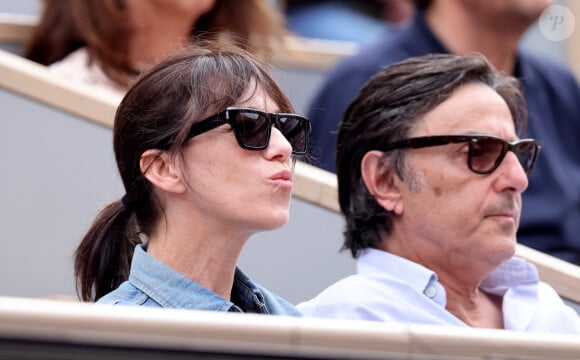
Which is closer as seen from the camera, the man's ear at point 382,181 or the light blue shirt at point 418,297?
the light blue shirt at point 418,297

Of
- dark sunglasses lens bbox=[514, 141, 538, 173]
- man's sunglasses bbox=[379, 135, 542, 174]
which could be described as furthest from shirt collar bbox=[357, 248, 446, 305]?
dark sunglasses lens bbox=[514, 141, 538, 173]

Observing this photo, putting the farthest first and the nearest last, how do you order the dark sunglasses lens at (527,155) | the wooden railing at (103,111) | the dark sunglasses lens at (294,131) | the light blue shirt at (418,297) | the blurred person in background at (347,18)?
the blurred person in background at (347,18), the wooden railing at (103,111), the dark sunglasses lens at (527,155), the light blue shirt at (418,297), the dark sunglasses lens at (294,131)

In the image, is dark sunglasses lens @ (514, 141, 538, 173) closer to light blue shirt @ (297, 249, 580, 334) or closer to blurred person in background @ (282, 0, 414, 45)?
light blue shirt @ (297, 249, 580, 334)

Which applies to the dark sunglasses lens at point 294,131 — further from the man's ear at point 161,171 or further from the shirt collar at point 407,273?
the shirt collar at point 407,273

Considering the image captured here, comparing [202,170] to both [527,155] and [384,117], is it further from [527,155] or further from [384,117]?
[527,155]

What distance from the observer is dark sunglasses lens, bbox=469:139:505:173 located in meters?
2.47

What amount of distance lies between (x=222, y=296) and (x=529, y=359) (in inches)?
31.2

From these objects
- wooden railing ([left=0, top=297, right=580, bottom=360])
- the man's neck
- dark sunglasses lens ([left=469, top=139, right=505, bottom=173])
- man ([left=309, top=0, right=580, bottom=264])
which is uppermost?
wooden railing ([left=0, top=297, right=580, bottom=360])

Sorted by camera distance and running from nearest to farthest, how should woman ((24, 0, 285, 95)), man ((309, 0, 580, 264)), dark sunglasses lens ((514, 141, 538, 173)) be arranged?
1. dark sunglasses lens ((514, 141, 538, 173))
2. man ((309, 0, 580, 264))
3. woman ((24, 0, 285, 95))

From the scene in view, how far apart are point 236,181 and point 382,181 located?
601 mm

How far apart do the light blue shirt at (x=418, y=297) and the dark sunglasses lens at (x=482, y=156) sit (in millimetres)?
240

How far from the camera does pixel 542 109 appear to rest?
3.76 metres

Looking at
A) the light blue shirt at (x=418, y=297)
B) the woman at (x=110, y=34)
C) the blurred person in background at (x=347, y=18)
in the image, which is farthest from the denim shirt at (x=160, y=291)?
the blurred person in background at (x=347, y=18)

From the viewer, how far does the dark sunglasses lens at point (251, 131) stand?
6.61 feet
